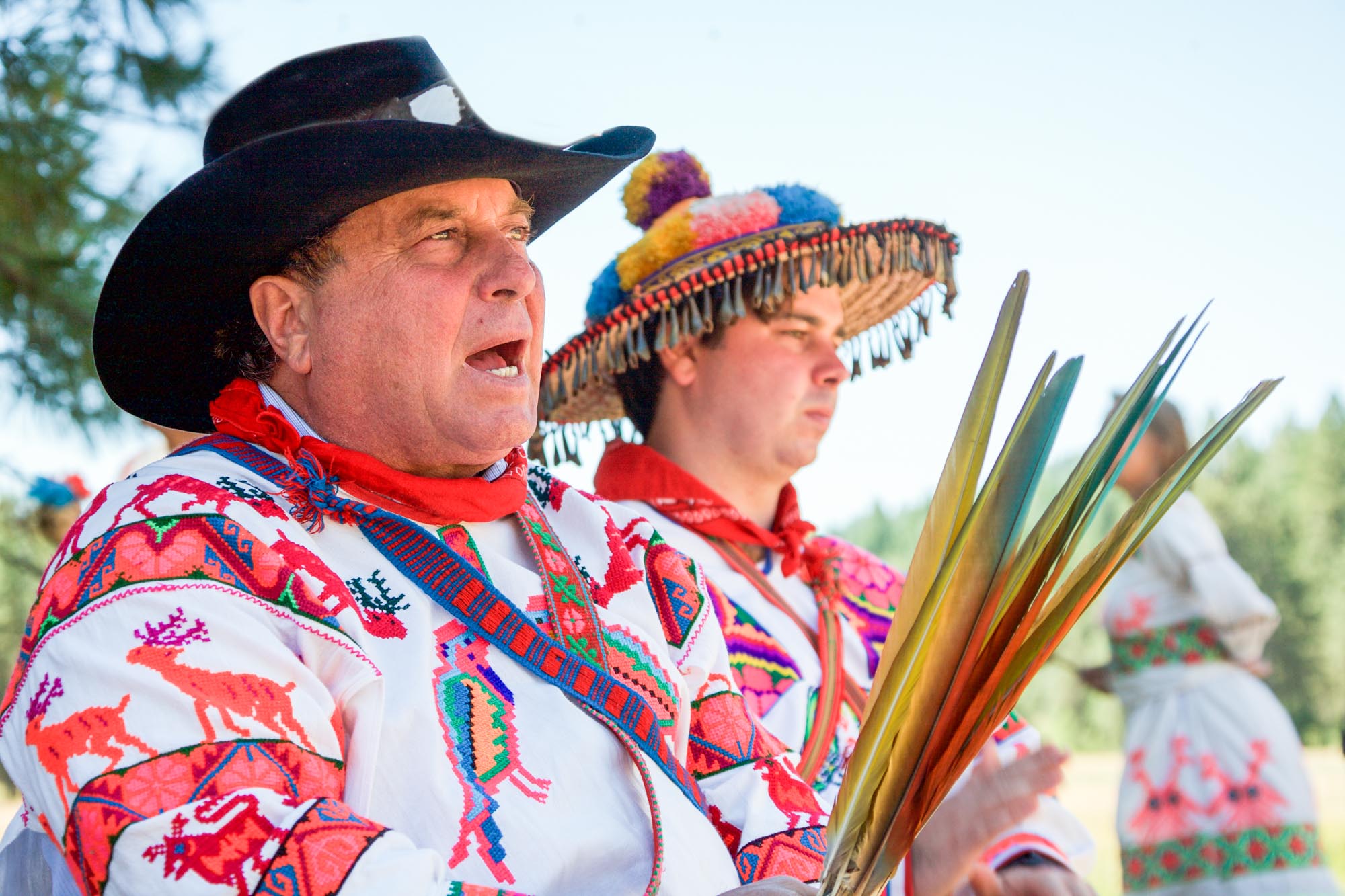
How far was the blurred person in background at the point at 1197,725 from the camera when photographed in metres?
5.06

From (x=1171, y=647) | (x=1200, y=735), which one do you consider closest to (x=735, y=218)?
(x=1171, y=647)

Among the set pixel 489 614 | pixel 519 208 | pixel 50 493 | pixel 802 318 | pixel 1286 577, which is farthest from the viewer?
pixel 1286 577

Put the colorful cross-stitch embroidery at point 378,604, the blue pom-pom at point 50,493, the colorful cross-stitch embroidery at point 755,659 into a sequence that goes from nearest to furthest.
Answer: the colorful cross-stitch embroidery at point 378,604, the colorful cross-stitch embroidery at point 755,659, the blue pom-pom at point 50,493

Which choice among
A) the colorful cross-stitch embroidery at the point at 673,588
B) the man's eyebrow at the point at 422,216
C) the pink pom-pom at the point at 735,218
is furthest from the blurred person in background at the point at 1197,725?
the man's eyebrow at the point at 422,216

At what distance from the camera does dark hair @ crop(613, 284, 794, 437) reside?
3.39 m

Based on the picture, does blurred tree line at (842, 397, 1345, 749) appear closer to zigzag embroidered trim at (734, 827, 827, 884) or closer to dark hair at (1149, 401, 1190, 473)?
dark hair at (1149, 401, 1190, 473)

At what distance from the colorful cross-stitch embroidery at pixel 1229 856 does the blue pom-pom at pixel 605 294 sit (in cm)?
338

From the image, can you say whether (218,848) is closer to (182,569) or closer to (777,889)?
(182,569)

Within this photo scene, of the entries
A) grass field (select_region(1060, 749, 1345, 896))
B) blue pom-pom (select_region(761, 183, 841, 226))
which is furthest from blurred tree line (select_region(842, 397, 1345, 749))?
blue pom-pom (select_region(761, 183, 841, 226))

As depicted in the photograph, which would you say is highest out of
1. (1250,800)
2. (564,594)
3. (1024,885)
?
(1250,800)

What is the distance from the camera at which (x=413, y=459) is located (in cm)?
197

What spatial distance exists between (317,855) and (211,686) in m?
0.23

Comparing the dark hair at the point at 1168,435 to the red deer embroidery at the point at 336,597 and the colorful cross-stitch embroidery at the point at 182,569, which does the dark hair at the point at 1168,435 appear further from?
the colorful cross-stitch embroidery at the point at 182,569

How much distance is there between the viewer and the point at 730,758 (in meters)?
2.05
